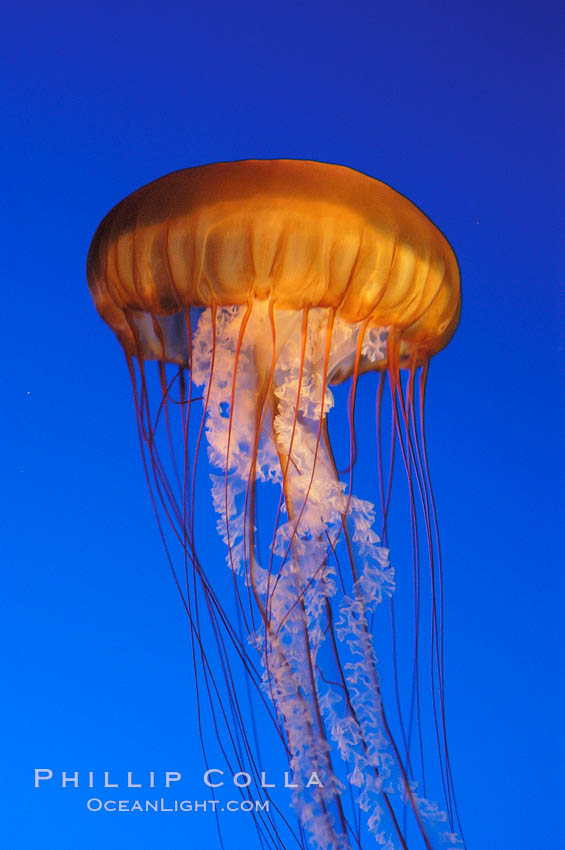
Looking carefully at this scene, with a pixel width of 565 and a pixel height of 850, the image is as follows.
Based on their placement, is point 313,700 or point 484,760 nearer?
point 313,700

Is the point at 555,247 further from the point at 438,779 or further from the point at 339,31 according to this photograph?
the point at 438,779

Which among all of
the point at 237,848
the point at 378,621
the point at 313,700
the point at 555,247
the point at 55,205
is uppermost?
the point at 55,205

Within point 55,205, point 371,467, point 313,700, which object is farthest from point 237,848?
point 55,205

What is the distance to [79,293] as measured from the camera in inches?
92.4

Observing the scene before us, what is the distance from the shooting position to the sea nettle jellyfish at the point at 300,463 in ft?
6.37

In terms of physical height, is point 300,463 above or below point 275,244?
below

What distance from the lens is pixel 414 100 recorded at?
7.91 ft

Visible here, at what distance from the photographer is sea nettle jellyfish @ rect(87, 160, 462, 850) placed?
6.37 feet

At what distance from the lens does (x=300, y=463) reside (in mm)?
2271

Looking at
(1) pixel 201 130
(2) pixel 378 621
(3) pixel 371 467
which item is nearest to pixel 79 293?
(1) pixel 201 130

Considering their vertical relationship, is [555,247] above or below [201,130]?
below

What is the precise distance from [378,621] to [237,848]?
782 millimetres

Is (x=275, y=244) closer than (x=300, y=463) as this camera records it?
Yes

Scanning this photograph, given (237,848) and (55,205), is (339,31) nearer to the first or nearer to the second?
(55,205)
